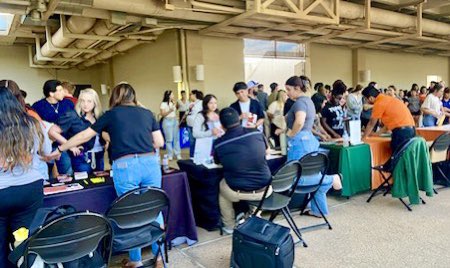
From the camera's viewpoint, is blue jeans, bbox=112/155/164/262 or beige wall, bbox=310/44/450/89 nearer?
blue jeans, bbox=112/155/164/262

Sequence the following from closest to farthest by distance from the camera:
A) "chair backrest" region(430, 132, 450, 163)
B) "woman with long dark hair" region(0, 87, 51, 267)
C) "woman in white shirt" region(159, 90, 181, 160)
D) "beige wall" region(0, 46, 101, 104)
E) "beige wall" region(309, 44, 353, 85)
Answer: "woman with long dark hair" region(0, 87, 51, 267), "chair backrest" region(430, 132, 450, 163), "woman in white shirt" region(159, 90, 181, 160), "beige wall" region(309, 44, 353, 85), "beige wall" region(0, 46, 101, 104)

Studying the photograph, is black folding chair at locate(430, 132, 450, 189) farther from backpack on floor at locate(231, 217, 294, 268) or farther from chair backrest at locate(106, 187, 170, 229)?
chair backrest at locate(106, 187, 170, 229)

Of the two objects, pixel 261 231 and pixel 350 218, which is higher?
pixel 261 231

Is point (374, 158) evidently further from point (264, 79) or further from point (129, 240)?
point (264, 79)

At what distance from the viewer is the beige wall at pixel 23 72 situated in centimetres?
1148

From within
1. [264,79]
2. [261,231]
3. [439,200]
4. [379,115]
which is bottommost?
[439,200]

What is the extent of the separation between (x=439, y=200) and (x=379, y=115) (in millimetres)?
1166

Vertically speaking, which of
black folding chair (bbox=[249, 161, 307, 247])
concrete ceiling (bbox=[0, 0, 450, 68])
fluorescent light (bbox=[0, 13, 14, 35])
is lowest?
black folding chair (bbox=[249, 161, 307, 247])

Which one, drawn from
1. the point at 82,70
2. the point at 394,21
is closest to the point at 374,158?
the point at 394,21

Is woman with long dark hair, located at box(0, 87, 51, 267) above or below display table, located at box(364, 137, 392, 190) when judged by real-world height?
above

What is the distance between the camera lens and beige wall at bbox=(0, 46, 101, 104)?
11.5 m

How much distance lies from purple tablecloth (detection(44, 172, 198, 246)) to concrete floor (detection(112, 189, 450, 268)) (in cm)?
13

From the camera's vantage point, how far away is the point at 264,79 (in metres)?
9.15

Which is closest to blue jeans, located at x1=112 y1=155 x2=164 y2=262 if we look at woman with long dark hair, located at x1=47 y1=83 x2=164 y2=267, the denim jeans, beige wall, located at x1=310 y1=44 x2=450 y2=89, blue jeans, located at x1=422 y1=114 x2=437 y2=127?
woman with long dark hair, located at x1=47 y1=83 x2=164 y2=267
